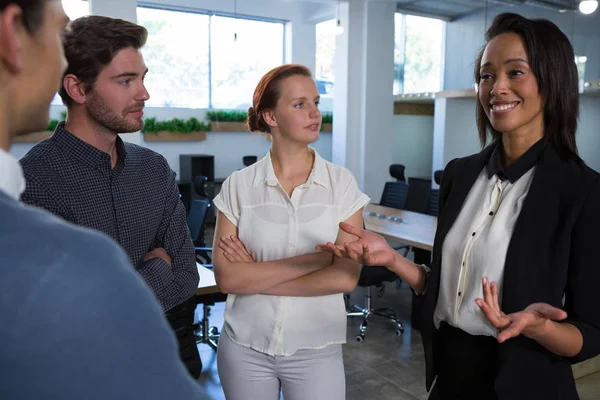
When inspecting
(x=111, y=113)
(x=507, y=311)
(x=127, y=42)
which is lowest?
(x=507, y=311)

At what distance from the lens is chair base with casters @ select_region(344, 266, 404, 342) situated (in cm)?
447

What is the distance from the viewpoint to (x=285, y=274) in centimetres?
178

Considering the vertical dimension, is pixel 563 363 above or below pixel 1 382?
below

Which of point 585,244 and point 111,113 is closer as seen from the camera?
point 585,244

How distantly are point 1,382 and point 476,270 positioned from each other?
4.23 feet

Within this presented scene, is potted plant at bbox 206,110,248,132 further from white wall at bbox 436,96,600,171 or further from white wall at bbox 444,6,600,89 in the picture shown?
white wall at bbox 444,6,600,89

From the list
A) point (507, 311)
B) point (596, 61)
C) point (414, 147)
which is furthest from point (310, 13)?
point (507, 311)

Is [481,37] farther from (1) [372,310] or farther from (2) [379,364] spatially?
(2) [379,364]

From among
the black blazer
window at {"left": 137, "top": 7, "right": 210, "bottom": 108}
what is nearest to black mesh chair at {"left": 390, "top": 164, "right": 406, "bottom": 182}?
window at {"left": 137, "top": 7, "right": 210, "bottom": 108}

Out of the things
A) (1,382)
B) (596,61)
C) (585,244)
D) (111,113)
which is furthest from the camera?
(596,61)

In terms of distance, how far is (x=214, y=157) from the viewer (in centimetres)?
1029

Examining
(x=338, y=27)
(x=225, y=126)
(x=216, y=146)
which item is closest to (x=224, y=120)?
(x=225, y=126)

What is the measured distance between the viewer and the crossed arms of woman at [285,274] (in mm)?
1777

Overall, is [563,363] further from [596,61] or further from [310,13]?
[310,13]
